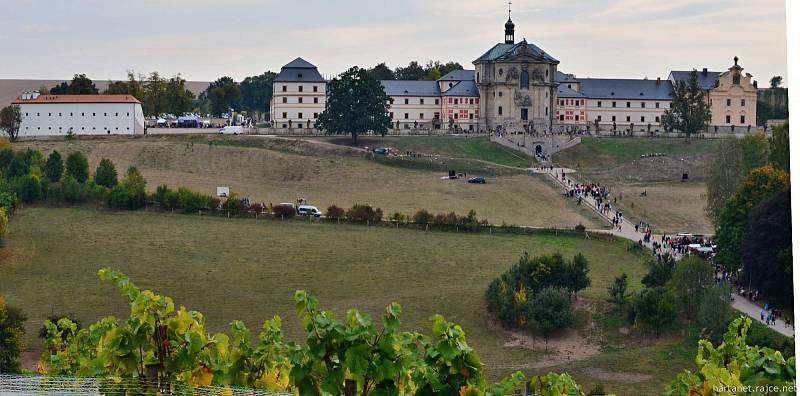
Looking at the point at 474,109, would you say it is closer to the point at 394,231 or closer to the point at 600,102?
the point at 600,102

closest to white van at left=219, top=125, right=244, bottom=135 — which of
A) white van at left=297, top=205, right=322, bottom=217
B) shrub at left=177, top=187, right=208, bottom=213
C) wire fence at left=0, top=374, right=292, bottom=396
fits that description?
shrub at left=177, top=187, right=208, bottom=213

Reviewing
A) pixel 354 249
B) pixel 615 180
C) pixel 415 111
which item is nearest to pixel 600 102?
pixel 415 111

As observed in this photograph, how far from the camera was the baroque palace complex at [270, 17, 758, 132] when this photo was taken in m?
74.2

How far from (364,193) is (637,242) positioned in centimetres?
1480

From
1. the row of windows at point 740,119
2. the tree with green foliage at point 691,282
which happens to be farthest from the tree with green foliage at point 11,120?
the row of windows at point 740,119

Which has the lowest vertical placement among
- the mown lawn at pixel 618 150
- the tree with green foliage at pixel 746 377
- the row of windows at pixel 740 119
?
the tree with green foliage at pixel 746 377

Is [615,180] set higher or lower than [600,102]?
lower

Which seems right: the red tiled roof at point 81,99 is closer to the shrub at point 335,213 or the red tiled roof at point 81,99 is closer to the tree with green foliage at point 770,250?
the shrub at point 335,213

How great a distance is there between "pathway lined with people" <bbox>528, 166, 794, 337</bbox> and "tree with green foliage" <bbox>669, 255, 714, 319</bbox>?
3.37 feet

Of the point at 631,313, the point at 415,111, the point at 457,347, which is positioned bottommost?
the point at 631,313

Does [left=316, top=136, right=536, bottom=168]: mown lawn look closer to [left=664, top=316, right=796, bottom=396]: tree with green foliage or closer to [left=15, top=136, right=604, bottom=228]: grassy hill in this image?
[left=15, top=136, right=604, bottom=228]: grassy hill

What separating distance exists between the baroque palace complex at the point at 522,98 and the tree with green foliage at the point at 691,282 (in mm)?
42445

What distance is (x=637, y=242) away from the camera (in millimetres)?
39875

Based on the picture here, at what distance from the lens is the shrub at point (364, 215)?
140 ft
